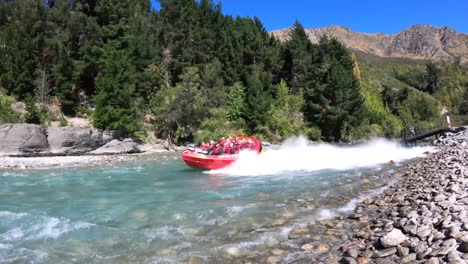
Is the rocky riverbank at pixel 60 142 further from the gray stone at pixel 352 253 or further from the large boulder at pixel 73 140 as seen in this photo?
the gray stone at pixel 352 253

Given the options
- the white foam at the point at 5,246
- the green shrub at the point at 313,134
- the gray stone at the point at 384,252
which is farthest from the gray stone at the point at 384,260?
the green shrub at the point at 313,134

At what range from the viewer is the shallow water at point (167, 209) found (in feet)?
24.4

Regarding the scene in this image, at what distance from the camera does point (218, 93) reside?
38500mm

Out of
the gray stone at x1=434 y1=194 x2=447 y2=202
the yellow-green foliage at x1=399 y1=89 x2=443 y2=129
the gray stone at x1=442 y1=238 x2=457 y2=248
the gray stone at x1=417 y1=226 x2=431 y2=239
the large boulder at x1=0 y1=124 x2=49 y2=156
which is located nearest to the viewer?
the gray stone at x1=442 y1=238 x2=457 y2=248

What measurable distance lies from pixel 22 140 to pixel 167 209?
69.4ft

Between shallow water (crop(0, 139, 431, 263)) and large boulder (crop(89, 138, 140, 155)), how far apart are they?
10769 mm

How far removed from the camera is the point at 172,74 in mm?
46500

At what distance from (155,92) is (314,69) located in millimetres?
21809

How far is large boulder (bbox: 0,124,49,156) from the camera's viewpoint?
26.3m

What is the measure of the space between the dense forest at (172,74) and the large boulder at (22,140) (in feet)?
9.62

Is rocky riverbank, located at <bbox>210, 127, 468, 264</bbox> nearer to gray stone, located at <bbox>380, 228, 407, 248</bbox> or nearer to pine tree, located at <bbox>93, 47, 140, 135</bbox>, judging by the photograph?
gray stone, located at <bbox>380, 228, 407, 248</bbox>

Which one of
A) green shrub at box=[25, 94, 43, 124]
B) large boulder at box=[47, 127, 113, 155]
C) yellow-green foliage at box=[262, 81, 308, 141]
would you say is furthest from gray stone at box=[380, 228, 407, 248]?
yellow-green foliage at box=[262, 81, 308, 141]

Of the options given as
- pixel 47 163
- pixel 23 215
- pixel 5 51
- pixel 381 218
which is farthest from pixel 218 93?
pixel 381 218

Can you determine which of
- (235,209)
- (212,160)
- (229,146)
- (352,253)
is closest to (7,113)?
(212,160)
